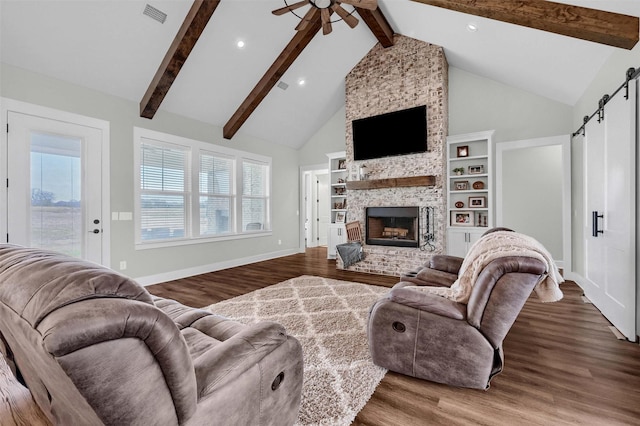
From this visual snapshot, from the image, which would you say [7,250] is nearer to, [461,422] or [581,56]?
[461,422]

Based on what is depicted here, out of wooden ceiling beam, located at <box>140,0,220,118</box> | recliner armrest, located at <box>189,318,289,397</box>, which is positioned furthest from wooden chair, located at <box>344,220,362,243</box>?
recliner armrest, located at <box>189,318,289,397</box>

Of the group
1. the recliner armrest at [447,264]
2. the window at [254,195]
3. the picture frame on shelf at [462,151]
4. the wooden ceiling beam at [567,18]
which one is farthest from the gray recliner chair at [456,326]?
the window at [254,195]

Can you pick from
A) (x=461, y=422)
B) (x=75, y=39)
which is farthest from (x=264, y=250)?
(x=461, y=422)

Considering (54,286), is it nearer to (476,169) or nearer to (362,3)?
(362,3)

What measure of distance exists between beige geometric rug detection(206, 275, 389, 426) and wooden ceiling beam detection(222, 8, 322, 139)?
317cm

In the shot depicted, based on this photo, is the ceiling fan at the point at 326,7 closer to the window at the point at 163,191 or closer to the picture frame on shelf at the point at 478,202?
the window at the point at 163,191

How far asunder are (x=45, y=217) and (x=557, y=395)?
Result: 5.27 m

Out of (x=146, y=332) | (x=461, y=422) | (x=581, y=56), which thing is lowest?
(x=461, y=422)

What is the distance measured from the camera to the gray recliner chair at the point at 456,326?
1.68 m

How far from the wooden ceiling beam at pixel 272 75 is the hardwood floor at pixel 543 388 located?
4.74 metres

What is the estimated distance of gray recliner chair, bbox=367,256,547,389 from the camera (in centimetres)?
168

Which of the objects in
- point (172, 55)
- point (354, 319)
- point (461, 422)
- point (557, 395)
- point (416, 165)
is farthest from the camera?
point (416, 165)

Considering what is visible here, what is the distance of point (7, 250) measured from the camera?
1.09 metres

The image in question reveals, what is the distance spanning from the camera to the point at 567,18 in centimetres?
275
